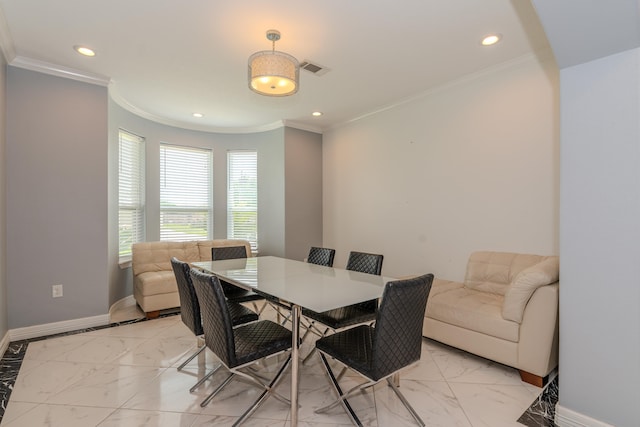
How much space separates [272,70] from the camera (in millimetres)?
2152

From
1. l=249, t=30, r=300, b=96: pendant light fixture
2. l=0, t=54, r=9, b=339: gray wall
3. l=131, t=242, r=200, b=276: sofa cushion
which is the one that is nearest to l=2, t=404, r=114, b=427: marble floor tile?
l=0, t=54, r=9, b=339: gray wall

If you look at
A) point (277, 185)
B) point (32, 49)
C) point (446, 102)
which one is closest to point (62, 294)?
point (32, 49)

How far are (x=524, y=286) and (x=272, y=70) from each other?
92.4 inches

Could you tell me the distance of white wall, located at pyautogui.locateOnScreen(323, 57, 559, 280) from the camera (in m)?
2.88

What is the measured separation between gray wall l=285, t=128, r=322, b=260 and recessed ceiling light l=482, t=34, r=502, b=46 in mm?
2984

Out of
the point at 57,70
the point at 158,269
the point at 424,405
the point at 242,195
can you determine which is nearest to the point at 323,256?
the point at 424,405

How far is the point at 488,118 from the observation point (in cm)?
324

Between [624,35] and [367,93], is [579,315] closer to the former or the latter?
[624,35]

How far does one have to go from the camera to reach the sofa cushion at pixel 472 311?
2.34 metres

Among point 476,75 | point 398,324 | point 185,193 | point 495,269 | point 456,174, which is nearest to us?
point 398,324

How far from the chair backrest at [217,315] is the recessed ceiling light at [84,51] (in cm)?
247

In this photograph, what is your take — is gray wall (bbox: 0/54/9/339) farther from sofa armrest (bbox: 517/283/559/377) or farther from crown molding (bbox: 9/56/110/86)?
sofa armrest (bbox: 517/283/559/377)

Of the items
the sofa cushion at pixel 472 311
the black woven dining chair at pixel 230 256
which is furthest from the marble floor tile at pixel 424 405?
the black woven dining chair at pixel 230 256

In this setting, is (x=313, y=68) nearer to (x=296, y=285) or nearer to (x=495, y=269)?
(x=296, y=285)
